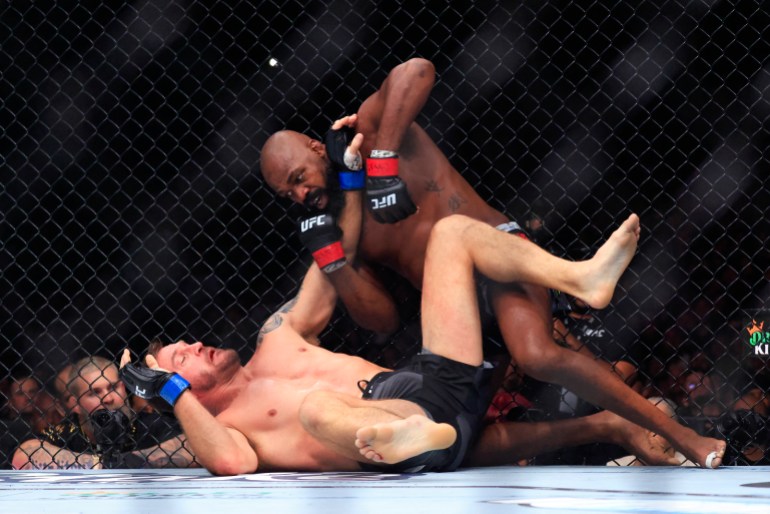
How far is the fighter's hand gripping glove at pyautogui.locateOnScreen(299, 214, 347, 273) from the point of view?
7.22 ft

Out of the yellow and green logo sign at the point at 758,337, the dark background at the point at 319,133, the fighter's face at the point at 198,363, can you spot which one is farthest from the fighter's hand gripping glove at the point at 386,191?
the yellow and green logo sign at the point at 758,337

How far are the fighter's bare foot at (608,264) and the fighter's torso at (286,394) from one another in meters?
0.47

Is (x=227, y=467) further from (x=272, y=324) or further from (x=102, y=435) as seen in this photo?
(x=102, y=435)

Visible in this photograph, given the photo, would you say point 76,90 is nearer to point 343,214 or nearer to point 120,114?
point 120,114

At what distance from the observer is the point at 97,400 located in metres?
2.51

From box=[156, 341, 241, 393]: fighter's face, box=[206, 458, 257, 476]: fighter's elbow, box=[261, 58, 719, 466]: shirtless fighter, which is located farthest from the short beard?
box=[206, 458, 257, 476]: fighter's elbow

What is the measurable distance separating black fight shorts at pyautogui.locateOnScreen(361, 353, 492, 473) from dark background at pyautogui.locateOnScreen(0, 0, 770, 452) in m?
0.76

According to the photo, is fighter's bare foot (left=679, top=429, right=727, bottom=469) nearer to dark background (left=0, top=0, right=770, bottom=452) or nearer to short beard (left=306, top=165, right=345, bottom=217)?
dark background (left=0, top=0, right=770, bottom=452)

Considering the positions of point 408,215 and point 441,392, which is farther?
point 408,215

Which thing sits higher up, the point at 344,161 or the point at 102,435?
the point at 344,161

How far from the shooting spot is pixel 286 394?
6.68 feet

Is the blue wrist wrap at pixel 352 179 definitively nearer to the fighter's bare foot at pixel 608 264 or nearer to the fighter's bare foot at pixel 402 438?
the fighter's bare foot at pixel 608 264

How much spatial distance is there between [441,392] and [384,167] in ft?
1.62

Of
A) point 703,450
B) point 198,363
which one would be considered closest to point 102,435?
point 198,363
